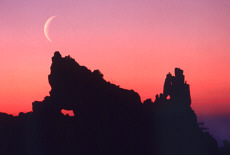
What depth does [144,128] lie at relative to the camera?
6481cm

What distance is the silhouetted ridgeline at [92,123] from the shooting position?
6234 cm

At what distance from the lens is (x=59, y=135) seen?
218 ft

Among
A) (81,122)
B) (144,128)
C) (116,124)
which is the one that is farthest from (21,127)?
(144,128)

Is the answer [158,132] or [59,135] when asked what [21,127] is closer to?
[59,135]

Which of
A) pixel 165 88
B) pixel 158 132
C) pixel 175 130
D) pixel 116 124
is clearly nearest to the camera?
pixel 116 124

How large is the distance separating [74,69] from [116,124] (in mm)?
16909

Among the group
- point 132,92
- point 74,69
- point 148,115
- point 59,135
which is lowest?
point 59,135

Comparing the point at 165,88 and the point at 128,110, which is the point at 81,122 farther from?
the point at 165,88

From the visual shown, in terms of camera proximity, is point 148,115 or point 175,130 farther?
point 175,130

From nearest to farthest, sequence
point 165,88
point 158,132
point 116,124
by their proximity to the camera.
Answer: point 116,124, point 158,132, point 165,88

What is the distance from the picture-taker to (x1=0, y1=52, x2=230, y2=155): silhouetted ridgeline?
2454 inches

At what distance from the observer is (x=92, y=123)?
62.8 m

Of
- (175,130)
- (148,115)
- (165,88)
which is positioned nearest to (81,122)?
(148,115)

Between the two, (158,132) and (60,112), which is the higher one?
(60,112)
